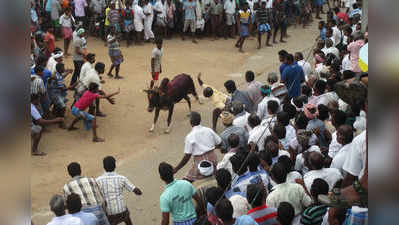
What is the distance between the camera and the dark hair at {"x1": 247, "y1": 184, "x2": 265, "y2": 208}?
4180mm

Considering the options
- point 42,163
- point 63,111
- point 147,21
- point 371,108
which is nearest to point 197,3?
point 147,21

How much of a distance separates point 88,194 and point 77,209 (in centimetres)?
47

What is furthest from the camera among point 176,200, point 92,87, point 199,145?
point 92,87

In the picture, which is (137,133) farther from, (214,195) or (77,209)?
(214,195)

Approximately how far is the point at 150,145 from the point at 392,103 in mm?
7812

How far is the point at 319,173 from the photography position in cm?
488

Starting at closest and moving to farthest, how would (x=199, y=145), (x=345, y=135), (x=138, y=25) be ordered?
(x=345, y=135) < (x=199, y=145) < (x=138, y=25)

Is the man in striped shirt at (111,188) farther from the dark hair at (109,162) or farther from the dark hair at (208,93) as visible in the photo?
the dark hair at (208,93)

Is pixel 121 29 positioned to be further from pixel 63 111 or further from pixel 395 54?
pixel 395 54

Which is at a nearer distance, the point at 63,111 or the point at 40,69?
the point at 40,69

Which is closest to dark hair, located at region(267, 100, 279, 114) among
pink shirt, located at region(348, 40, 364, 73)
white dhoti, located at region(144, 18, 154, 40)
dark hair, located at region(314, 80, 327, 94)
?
dark hair, located at region(314, 80, 327, 94)

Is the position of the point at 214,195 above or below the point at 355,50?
below

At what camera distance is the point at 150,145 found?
8.85 metres

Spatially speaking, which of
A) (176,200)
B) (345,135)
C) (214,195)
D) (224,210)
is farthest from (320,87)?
(224,210)
